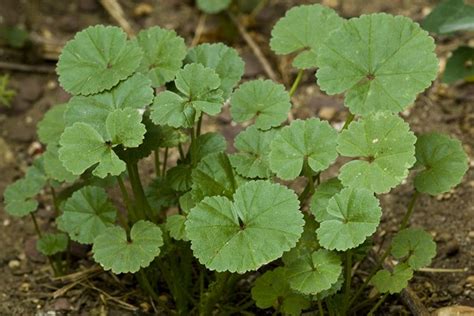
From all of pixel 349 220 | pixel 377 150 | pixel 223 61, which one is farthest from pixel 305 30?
pixel 349 220

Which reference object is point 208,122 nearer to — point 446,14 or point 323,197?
point 446,14

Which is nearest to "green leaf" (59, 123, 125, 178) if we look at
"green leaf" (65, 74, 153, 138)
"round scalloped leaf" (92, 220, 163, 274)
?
"green leaf" (65, 74, 153, 138)

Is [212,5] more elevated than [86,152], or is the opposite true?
[86,152]

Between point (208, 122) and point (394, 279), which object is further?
point (208, 122)

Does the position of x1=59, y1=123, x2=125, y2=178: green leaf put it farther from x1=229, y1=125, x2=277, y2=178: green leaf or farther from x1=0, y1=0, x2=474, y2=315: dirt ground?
x1=0, y1=0, x2=474, y2=315: dirt ground

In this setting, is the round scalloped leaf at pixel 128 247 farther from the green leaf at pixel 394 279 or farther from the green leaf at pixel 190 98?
the green leaf at pixel 394 279

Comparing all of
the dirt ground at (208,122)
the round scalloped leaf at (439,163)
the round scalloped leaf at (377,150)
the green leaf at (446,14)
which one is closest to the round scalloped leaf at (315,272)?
the round scalloped leaf at (377,150)

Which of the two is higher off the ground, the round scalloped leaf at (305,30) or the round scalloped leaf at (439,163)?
the round scalloped leaf at (305,30)

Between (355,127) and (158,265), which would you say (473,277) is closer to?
(355,127)
